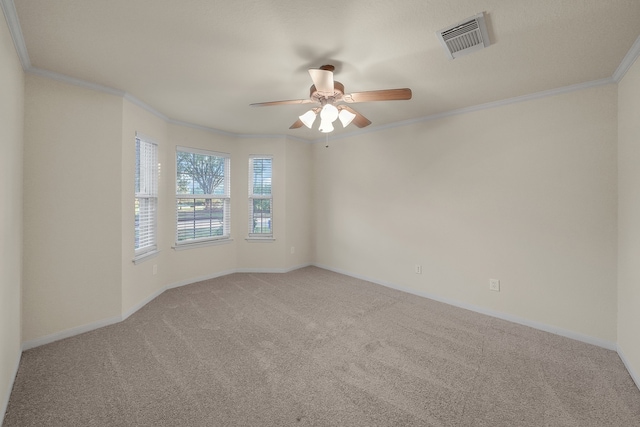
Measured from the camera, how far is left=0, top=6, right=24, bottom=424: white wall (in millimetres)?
1693

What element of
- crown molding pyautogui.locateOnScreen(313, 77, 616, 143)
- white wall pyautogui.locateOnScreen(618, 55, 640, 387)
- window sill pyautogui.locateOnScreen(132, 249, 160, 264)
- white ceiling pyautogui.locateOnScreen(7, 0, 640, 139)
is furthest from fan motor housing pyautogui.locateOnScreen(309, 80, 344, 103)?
window sill pyautogui.locateOnScreen(132, 249, 160, 264)

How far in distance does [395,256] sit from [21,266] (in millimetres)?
4101

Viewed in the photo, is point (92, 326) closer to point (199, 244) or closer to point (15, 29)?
point (199, 244)

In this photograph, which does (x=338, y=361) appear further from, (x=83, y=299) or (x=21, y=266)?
(x=21, y=266)

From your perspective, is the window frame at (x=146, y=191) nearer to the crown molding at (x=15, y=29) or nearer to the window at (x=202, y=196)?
the window at (x=202, y=196)

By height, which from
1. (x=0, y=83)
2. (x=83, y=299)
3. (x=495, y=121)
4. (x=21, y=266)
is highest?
(x=495, y=121)

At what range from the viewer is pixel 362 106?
130 inches

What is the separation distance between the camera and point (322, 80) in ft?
6.68

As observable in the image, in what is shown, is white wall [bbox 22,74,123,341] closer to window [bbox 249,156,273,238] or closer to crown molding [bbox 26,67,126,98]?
crown molding [bbox 26,67,126,98]

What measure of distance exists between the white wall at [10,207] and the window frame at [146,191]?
105 cm

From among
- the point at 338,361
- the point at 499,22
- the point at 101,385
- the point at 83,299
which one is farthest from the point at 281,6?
the point at 83,299

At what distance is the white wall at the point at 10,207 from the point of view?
5.56ft

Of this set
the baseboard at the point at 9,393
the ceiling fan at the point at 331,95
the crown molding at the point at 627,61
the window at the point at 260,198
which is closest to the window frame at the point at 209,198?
the window at the point at 260,198

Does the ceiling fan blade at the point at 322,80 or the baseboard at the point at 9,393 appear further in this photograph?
the ceiling fan blade at the point at 322,80
